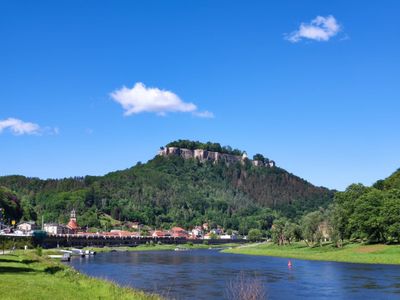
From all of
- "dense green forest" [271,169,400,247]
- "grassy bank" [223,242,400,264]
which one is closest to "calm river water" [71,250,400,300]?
"grassy bank" [223,242,400,264]

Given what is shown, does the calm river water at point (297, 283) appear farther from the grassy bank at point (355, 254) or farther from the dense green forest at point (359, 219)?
the dense green forest at point (359, 219)

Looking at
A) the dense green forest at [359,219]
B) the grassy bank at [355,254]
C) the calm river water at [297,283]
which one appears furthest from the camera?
the dense green forest at [359,219]

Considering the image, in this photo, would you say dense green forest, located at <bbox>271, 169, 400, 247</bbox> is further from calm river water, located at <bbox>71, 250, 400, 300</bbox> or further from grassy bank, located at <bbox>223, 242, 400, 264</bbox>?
calm river water, located at <bbox>71, 250, 400, 300</bbox>

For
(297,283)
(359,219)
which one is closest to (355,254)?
(359,219)

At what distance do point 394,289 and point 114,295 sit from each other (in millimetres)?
32015

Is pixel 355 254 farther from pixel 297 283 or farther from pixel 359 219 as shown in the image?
pixel 297 283

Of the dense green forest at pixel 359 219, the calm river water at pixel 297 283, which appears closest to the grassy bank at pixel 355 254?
the dense green forest at pixel 359 219

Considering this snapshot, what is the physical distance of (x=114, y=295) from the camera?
132 ft

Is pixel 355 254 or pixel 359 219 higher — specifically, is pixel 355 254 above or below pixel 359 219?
below

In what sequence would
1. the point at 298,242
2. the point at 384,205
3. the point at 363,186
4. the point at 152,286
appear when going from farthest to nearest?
the point at 298,242 < the point at 363,186 < the point at 384,205 < the point at 152,286

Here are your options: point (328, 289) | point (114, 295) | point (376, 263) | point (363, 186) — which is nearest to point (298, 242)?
point (363, 186)

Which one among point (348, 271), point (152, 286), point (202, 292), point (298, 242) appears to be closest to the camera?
point (202, 292)

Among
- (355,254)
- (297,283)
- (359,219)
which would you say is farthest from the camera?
(359,219)

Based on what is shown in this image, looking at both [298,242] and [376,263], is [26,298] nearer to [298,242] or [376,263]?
[376,263]
